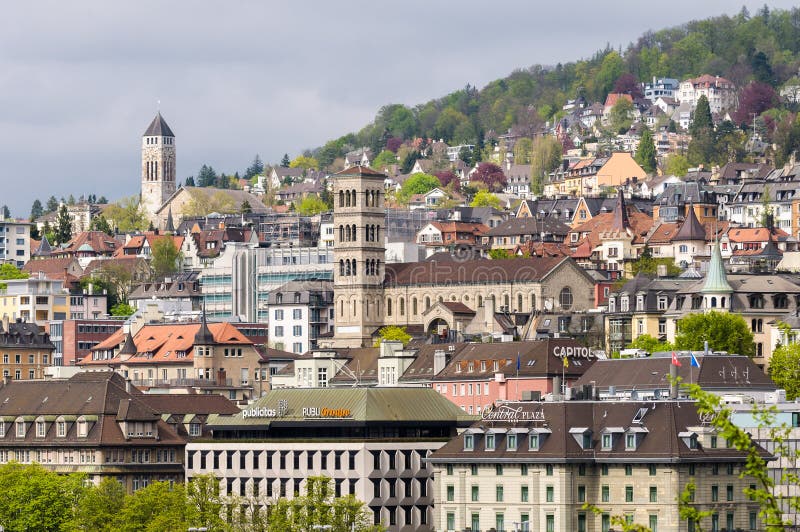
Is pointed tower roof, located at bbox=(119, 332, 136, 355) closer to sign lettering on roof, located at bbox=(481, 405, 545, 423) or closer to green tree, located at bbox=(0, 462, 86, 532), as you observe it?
green tree, located at bbox=(0, 462, 86, 532)

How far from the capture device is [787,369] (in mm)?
149250

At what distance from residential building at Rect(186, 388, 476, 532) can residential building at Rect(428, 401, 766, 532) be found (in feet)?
22.3

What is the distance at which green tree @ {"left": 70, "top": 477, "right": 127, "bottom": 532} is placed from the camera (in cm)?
12231

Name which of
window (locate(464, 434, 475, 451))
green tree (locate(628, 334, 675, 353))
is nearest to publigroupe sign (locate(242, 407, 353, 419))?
window (locate(464, 434, 475, 451))

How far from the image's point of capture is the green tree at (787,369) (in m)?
145

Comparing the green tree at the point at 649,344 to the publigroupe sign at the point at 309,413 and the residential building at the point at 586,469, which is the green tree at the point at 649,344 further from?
the residential building at the point at 586,469

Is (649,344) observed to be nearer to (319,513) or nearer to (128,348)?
(128,348)

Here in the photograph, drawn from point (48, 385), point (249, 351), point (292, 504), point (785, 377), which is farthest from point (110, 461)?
point (249, 351)

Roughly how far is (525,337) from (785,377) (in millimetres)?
38657

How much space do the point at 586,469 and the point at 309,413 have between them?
22.5 metres

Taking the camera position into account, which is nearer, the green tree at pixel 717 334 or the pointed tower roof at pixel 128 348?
the green tree at pixel 717 334

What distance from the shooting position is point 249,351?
646 ft

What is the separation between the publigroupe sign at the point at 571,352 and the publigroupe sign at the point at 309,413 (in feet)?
82.1

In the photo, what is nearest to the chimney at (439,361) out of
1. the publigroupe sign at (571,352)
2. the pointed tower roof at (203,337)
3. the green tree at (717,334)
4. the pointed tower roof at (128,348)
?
the publigroupe sign at (571,352)
